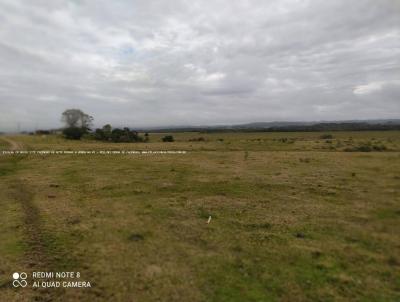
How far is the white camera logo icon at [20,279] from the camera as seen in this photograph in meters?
6.68

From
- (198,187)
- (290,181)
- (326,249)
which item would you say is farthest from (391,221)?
(198,187)

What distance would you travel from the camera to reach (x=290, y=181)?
59.8 ft

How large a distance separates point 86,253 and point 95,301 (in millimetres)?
2315

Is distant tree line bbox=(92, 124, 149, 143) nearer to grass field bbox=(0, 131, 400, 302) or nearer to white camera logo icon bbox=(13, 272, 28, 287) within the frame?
grass field bbox=(0, 131, 400, 302)

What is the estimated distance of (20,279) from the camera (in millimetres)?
6879

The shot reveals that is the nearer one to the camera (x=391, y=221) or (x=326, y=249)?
(x=326, y=249)

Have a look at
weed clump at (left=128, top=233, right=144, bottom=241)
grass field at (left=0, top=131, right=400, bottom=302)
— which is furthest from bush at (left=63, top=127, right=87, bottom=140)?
weed clump at (left=128, top=233, right=144, bottom=241)

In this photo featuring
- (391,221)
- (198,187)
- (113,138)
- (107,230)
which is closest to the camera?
(107,230)

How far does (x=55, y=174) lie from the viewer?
21.5 metres

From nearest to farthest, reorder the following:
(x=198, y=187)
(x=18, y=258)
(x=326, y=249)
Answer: (x=18, y=258) < (x=326, y=249) < (x=198, y=187)

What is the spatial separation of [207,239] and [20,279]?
206 inches

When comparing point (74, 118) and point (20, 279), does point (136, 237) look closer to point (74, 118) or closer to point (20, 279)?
point (20, 279)

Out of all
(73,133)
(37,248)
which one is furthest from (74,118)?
(37,248)

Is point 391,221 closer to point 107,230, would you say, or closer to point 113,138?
point 107,230
